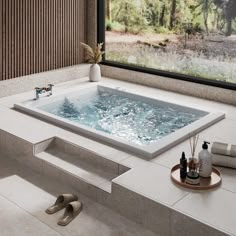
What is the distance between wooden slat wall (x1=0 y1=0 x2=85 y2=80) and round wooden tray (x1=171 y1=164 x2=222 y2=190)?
2938 millimetres

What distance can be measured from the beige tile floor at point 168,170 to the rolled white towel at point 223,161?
5 centimetres

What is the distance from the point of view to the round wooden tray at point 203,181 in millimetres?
3104

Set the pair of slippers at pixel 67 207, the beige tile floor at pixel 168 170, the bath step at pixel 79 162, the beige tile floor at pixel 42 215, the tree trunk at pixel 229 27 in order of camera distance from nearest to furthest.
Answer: the beige tile floor at pixel 168 170 < the beige tile floor at pixel 42 215 < the pair of slippers at pixel 67 207 < the bath step at pixel 79 162 < the tree trunk at pixel 229 27

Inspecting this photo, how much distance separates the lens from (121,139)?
156 inches

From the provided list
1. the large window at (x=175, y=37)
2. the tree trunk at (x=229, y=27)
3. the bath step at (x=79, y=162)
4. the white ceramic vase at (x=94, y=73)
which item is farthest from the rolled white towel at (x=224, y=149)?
the white ceramic vase at (x=94, y=73)

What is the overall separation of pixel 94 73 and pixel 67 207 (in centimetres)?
306

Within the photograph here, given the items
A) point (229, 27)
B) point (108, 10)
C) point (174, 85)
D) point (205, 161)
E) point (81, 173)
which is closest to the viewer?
point (205, 161)

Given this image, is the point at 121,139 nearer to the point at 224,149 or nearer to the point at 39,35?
the point at 224,149

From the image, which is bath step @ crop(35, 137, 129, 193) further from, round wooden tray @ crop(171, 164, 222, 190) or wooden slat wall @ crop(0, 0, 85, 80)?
wooden slat wall @ crop(0, 0, 85, 80)

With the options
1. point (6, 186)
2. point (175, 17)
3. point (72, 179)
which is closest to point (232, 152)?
point (72, 179)

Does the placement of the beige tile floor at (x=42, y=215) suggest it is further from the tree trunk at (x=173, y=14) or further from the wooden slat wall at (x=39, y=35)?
the tree trunk at (x=173, y=14)

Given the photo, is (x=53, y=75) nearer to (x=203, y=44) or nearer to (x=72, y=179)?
(x=203, y=44)

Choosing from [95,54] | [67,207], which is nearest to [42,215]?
[67,207]

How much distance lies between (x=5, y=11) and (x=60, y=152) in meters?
2.12
